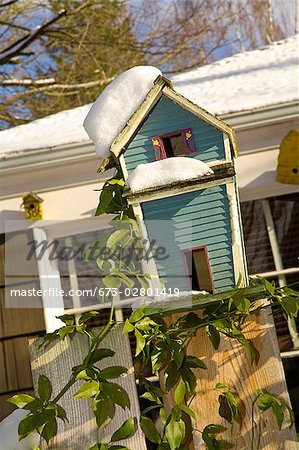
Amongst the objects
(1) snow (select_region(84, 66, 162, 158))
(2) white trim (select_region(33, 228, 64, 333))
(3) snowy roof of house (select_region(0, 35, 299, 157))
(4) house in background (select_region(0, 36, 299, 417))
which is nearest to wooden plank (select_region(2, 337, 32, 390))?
(4) house in background (select_region(0, 36, 299, 417))

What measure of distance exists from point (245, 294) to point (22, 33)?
462 inches

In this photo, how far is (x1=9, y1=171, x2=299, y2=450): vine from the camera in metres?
1.26

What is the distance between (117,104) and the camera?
1.49m

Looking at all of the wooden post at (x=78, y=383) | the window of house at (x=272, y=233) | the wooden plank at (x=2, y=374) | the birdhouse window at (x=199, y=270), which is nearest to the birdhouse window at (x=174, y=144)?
the birdhouse window at (x=199, y=270)

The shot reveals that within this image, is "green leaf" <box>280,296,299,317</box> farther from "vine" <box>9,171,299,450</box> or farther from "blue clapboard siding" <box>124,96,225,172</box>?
"blue clapboard siding" <box>124,96,225,172</box>

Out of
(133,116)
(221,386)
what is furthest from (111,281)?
(133,116)

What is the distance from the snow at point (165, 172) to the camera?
1405 millimetres

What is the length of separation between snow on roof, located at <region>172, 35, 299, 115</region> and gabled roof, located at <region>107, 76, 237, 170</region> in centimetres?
262

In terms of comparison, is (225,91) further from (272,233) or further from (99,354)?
(99,354)

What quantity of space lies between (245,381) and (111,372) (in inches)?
11.1

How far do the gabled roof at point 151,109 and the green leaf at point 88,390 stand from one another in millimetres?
563

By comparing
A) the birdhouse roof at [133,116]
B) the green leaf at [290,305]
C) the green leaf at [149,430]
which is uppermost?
the birdhouse roof at [133,116]

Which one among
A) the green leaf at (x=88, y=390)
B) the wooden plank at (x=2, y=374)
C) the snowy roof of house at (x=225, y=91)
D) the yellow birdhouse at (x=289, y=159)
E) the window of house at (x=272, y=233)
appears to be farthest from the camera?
the window of house at (x=272, y=233)

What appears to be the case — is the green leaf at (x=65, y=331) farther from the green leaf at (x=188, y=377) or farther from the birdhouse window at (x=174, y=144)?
the birdhouse window at (x=174, y=144)
